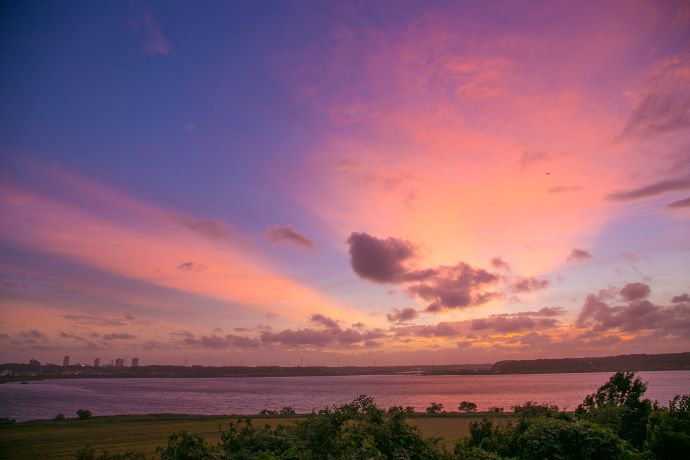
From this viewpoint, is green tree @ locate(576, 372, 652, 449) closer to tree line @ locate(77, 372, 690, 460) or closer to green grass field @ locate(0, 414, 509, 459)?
tree line @ locate(77, 372, 690, 460)

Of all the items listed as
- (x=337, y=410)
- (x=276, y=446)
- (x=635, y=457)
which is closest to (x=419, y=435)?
(x=337, y=410)

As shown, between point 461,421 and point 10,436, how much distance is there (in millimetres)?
70408

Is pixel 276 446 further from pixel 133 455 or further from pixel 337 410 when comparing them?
pixel 133 455

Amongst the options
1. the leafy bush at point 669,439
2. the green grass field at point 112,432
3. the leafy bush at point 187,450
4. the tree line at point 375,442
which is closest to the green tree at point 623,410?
the leafy bush at point 669,439

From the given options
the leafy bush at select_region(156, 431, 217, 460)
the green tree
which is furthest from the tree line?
the green tree

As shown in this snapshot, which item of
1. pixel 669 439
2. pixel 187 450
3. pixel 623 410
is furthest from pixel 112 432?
pixel 669 439

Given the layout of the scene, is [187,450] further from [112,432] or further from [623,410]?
[112,432]

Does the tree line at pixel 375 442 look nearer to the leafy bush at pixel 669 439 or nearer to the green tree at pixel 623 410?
the leafy bush at pixel 669 439

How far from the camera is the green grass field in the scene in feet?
172

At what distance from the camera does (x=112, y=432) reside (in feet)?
218

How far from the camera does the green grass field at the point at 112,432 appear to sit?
52.4 meters

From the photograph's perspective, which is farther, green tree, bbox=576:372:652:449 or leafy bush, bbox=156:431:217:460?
green tree, bbox=576:372:652:449

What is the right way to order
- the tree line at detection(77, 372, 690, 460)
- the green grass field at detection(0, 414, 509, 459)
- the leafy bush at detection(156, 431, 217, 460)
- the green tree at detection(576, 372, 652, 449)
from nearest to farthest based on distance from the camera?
1. the leafy bush at detection(156, 431, 217, 460)
2. the tree line at detection(77, 372, 690, 460)
3. the green tree at detection(576, 372, 652, 449)
4. the green grass field at detection(0, 414, 509, 459)

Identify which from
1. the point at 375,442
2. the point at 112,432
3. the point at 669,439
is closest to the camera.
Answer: the point at 375,442
